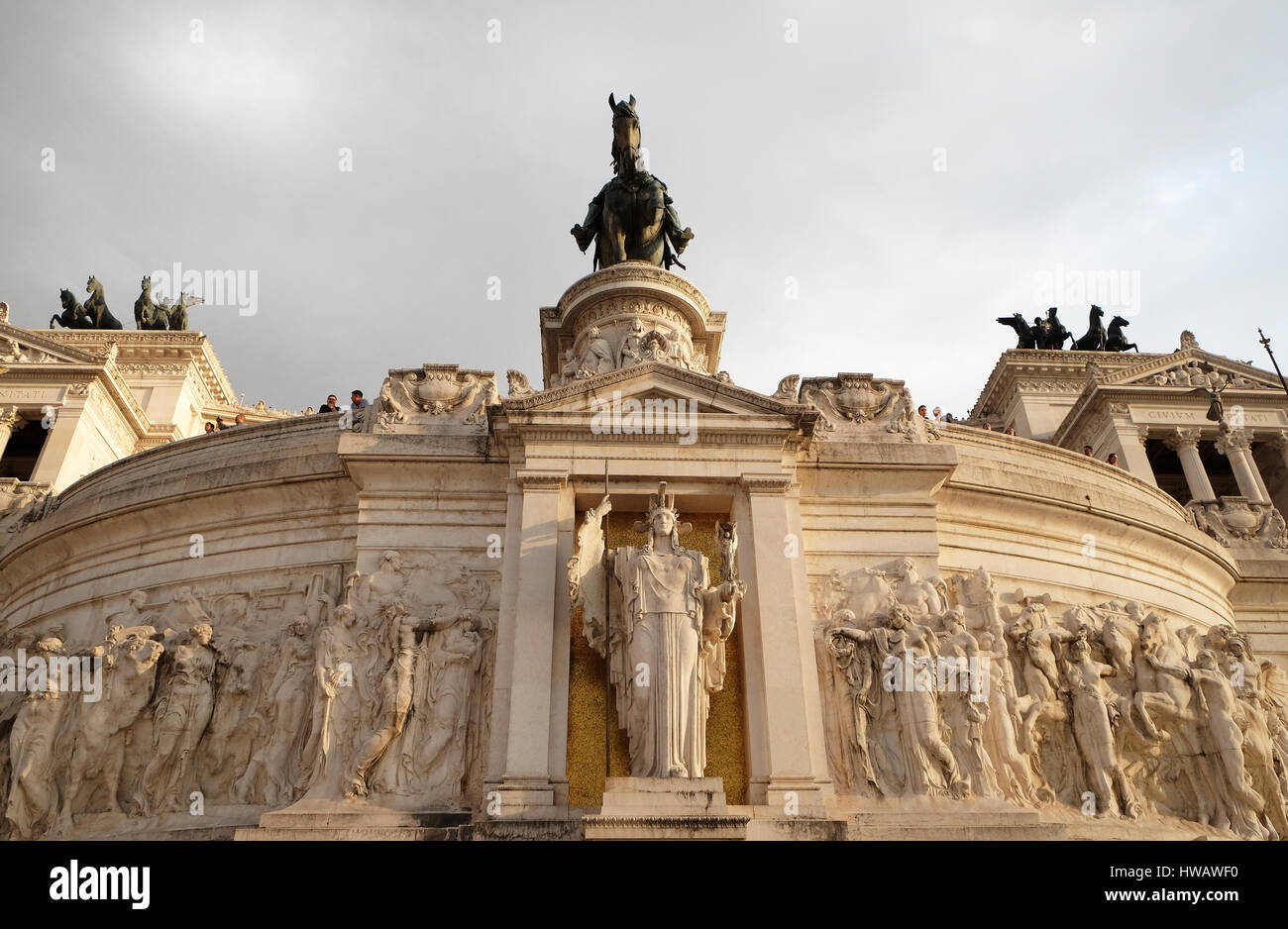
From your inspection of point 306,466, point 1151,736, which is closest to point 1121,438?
point 1151,736

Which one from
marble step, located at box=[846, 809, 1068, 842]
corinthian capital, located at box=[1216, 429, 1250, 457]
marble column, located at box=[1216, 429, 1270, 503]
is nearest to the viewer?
marble step, located at box=[846, 809, 1068, 842]

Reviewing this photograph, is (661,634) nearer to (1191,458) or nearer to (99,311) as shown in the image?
(1191,458)

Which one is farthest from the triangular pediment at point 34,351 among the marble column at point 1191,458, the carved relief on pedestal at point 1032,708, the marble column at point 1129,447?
the marble column at point 1191,458

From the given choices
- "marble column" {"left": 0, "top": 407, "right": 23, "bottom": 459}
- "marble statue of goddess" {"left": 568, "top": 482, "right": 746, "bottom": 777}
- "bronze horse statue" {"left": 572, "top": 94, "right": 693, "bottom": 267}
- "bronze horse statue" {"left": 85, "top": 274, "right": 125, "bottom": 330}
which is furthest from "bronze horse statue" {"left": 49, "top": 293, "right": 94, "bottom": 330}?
"marble statue of goddess" {"left": 568, "top": 482, "right": 746, "bottom": 777}

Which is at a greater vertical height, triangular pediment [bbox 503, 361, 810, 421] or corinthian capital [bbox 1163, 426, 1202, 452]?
corinthian capital [bbox 1163, 426, 1202, 452]

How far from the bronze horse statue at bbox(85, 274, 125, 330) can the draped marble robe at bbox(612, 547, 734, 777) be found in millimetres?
55780

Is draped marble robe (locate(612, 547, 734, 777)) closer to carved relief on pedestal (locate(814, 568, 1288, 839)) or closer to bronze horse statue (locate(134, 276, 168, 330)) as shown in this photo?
carved relief on pedestal (locate(814, 568, 1288, 839))

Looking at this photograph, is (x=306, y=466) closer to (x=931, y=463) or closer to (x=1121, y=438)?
(x=931, y=463)

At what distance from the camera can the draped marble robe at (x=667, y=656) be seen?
1122cm

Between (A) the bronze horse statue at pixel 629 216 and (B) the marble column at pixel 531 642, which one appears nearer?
(B) the marble column at pixel 531 642

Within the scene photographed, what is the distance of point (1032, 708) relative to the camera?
1316 cm

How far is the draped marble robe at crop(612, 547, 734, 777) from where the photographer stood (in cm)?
1122

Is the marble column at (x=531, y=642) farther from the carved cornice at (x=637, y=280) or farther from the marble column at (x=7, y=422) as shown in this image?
the marble column at (x=7, y=422)

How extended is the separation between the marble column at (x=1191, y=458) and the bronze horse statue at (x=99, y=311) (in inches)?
2410
